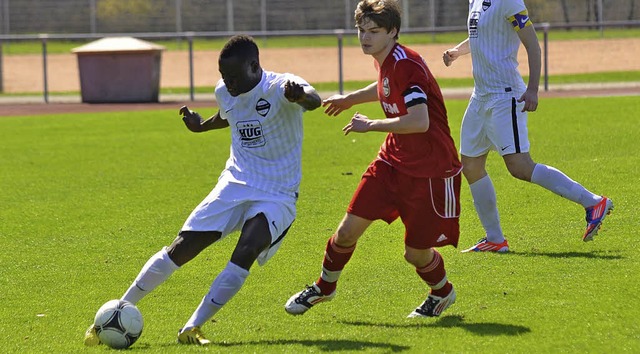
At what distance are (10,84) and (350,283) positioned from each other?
80.4 ft

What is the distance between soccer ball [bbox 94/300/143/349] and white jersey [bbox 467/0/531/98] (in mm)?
3607

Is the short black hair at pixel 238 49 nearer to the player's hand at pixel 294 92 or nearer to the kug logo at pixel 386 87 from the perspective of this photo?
the player's hand at pixel 294 92

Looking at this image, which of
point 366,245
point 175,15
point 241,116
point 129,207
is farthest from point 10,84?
point 241,116

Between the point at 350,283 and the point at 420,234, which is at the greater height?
the point at 420,234

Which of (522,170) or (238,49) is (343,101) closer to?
(238,49)

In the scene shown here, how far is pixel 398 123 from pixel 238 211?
1.05 meters

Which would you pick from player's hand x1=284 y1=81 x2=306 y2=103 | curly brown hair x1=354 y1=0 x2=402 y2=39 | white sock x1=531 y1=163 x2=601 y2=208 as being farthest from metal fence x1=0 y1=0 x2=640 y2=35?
player's hand x1=284 y1=81 x2=306 y2=103

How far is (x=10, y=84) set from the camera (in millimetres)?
30172

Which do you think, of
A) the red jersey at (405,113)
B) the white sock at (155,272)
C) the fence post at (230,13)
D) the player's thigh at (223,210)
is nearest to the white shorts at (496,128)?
the red jersey at (405,113)

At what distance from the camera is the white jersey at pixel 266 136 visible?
630 cm

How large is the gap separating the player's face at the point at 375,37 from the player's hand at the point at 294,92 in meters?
0.54

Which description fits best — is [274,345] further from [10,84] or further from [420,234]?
[10,84]

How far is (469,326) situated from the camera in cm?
623

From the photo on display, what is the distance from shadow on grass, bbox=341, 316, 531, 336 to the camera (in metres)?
6.02
